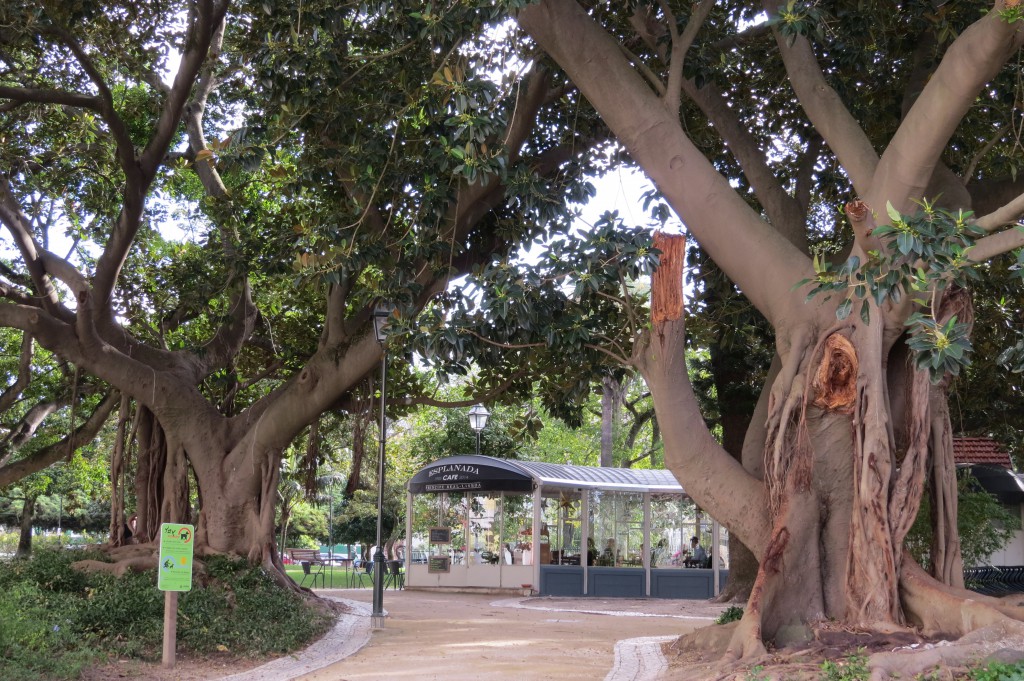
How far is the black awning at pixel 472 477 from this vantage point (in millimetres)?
20859

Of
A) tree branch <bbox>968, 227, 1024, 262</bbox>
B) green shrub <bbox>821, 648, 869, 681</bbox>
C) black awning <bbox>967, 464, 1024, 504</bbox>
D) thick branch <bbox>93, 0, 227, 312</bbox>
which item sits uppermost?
thick branch <bbox>93, 0, 227, 312</bbox>

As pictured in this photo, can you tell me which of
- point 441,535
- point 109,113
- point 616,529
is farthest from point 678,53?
point 441,535

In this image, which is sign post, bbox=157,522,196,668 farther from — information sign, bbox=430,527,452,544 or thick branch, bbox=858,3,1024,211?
information sign, bbox=430,527,452,544

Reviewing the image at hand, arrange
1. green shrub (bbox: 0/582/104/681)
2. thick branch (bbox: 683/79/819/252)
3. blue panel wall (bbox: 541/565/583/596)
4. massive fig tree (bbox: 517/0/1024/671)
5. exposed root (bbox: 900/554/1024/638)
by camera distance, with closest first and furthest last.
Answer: exposed root (bbox: 900/554/1024/638) → massive fig tree (bbox: 517/0/1024/671) → green shrub (bbox: 0/582/104/681) → thick branch (bbox: 683/79/819/252) → blue panel wall (bbox: 541/565/583/596)

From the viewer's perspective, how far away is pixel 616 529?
2191cm

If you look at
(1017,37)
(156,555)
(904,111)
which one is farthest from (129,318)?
(1017,37)

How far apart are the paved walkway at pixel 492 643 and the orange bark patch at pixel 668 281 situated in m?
3.33

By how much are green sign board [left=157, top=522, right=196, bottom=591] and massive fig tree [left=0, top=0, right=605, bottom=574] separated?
2.81 meters

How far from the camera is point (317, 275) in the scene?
35.1ft

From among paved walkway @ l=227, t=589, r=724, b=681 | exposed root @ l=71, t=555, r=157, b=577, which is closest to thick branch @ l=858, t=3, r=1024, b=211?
paved walkway @ l=227, t=589, r=724, b=681

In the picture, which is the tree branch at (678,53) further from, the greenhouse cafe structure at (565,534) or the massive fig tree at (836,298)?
the greenhouse cafe structure at (565,534)

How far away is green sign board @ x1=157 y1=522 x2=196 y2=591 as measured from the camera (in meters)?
9.09

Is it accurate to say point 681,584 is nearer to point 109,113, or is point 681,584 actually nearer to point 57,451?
point 57,451

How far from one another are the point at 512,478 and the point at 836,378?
1271 centimetres
